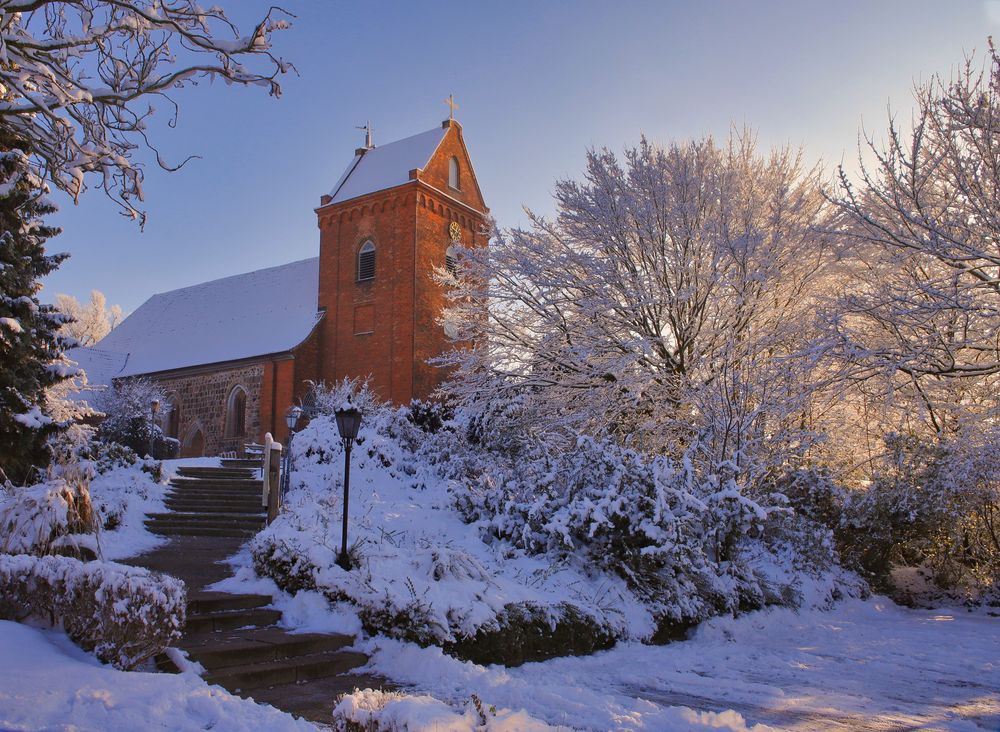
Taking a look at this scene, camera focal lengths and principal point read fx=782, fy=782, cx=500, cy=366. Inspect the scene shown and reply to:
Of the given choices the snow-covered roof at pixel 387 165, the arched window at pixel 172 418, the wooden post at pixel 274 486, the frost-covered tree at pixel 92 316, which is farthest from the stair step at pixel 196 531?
the frost-covered tree at pixel 92 316

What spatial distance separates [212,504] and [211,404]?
17414mm

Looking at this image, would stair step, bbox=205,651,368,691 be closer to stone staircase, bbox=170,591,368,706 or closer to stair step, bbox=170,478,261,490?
stone staircase, bbox=170,591,368,706

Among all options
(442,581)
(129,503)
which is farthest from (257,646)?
(129,503)

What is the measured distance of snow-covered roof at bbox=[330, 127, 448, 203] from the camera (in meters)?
31.8

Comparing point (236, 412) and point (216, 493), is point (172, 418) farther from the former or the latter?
point (216, 493)

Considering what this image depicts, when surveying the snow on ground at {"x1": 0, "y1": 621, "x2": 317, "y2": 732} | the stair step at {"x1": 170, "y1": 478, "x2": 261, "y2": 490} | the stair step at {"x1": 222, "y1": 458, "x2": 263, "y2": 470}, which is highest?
the stair step at {"x1": 222, "y1": 458, "x2": 263, "y2": 470}

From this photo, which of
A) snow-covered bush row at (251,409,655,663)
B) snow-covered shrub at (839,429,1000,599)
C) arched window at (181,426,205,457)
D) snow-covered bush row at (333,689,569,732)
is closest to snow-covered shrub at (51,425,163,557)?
snow-covered bush row at (251,409,655,663)

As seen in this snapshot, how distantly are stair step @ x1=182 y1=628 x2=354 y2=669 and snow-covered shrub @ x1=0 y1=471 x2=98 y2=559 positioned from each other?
1.22m

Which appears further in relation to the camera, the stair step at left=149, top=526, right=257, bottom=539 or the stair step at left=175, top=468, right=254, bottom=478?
the stair step at left=175, top=468, right=254, bottom=478

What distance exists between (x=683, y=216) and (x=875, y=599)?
739 cm

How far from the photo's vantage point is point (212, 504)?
54.9ft

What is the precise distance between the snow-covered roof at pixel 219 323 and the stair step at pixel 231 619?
24039 millimetres

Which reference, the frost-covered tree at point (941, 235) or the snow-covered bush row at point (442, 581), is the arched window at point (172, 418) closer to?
the snow-covered bush row at point (442, 581)

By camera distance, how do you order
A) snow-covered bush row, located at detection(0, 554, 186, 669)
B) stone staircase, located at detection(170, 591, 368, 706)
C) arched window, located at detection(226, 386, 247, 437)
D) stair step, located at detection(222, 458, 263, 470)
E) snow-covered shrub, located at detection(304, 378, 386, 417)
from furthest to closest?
arched window, located at detection(226, 386, 247, 437)
snow-covered shrub, located at detection(304, 378, 386, 417)
stair step, located at detection(222, 458, 263, 470)
stone staircase, located at detection(170, 591, 368, 706)
snow-covered bush row, located at detection(0, 554, 186, 669)
